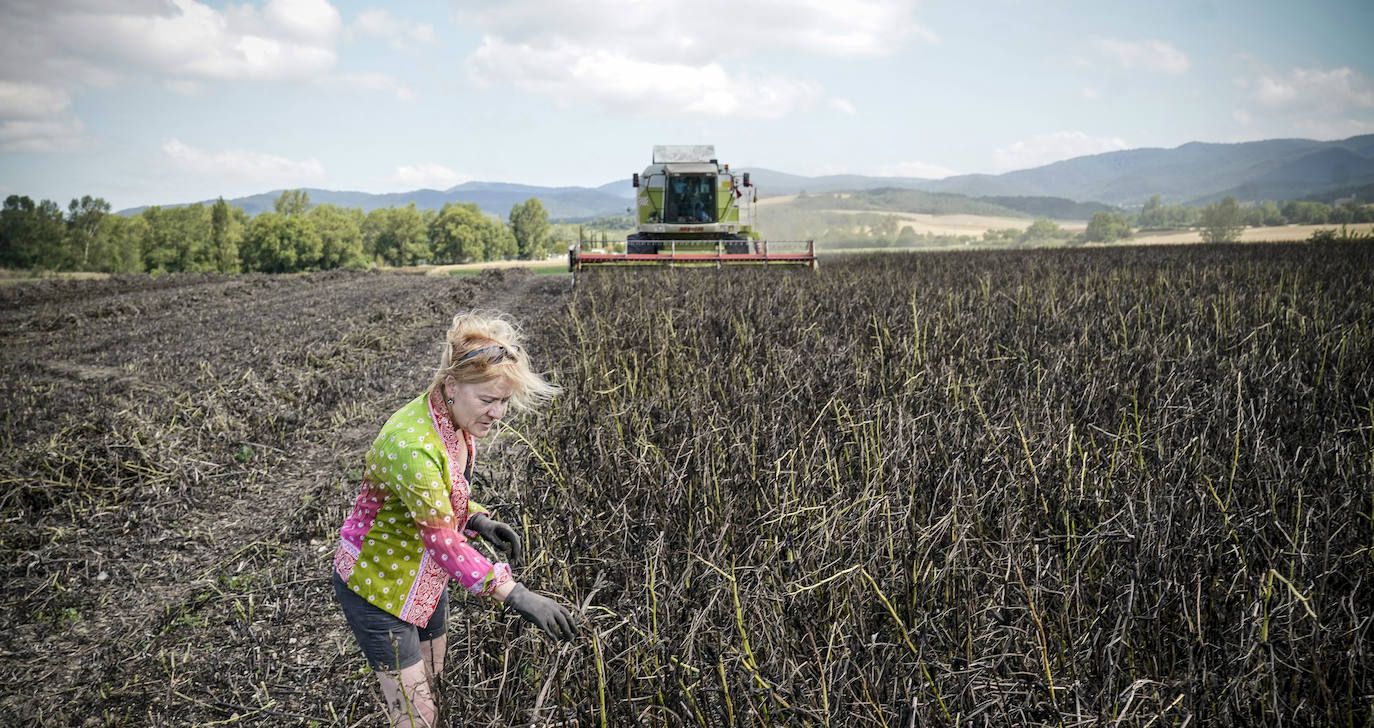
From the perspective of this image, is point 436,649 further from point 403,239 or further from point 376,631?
point 403,239

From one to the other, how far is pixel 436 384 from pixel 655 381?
2.53 m

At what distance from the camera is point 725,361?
16.2 ft

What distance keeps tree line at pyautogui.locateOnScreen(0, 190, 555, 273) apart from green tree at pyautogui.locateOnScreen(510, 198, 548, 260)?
13009 millimetres

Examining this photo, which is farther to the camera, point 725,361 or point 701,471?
point 725,361

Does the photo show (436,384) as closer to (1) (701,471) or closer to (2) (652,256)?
(1) (701,471)

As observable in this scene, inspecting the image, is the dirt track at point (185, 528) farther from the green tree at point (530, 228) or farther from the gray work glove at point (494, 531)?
the green tree at point (530, 228)

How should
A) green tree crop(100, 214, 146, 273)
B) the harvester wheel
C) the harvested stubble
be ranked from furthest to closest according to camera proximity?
green tree crop(100, 214, 146, 273) → the harvester wheel → the harvested stubble

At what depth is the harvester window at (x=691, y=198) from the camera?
16734 mm

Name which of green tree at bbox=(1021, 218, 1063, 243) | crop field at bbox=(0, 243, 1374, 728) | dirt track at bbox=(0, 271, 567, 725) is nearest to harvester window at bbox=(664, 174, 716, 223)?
dirt track at bbox=(0, 271, 567, 725)

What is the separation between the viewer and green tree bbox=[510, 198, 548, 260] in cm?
8395

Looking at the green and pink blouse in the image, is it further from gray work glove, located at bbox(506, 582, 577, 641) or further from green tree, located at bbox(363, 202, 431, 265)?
green tree, located at bbox(363, 202, 431, 265)

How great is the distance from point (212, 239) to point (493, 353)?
6727 cm

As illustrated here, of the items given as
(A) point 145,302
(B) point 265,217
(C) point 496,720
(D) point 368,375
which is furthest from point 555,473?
(B) point 265,217

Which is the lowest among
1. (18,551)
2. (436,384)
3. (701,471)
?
(18,551)
